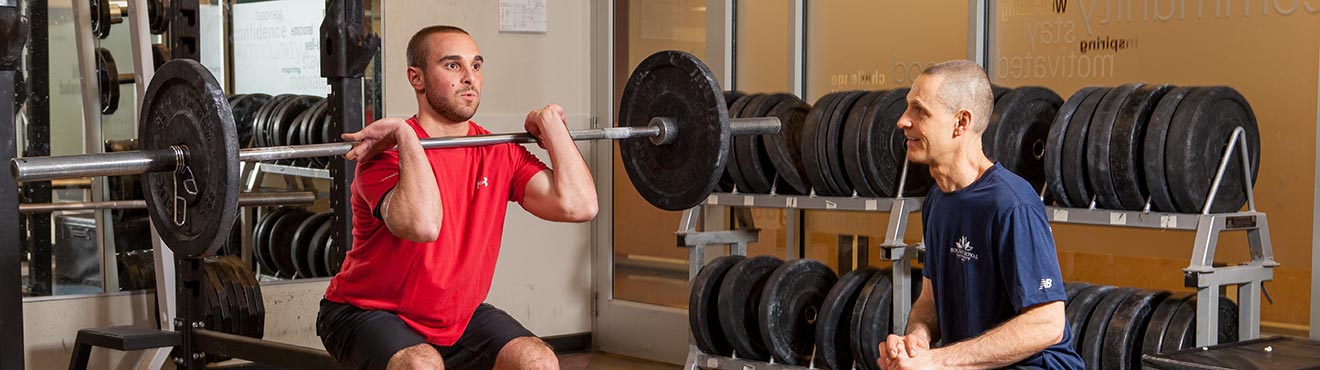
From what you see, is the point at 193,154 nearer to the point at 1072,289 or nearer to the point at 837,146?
the point at 837,146

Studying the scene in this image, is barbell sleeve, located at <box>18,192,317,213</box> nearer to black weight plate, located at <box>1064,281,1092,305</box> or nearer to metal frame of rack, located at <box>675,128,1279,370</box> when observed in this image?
metal frame of rack, located at <box>675,128,1279,370</box>

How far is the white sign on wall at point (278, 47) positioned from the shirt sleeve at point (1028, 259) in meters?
3.26

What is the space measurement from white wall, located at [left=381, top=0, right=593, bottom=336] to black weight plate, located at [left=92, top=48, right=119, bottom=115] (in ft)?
3.28

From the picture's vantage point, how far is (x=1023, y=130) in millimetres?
3912

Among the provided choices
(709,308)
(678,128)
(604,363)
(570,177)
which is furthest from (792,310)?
(570,177)

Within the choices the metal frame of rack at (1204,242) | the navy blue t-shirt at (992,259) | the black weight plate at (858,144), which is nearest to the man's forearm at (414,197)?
the navy blue t-shirt at (992,259)

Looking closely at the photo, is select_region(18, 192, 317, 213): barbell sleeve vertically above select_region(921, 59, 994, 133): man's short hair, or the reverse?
select_region(921, 59, 994, 133): man's short hair

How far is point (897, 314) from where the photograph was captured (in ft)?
13.5

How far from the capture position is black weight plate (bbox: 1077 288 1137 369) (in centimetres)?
365

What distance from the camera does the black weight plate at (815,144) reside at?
4.29 meters

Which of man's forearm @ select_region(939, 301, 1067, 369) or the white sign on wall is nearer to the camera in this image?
man's forearm @ select_region(939, 301, 1067, 369)

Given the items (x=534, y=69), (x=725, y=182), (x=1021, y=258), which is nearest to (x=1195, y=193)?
(x=1021, y=258)

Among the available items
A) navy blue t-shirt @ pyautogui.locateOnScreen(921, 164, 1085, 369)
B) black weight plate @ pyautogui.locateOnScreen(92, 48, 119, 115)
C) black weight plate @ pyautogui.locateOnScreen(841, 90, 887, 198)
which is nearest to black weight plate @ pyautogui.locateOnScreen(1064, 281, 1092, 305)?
black weight plate @ pyautogui.locateOnScreen(841, 90, 887, 198)

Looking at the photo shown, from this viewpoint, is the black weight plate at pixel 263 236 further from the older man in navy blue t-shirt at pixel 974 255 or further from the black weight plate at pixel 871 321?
the older man in navy blue t-shirt at pixel 974 255
